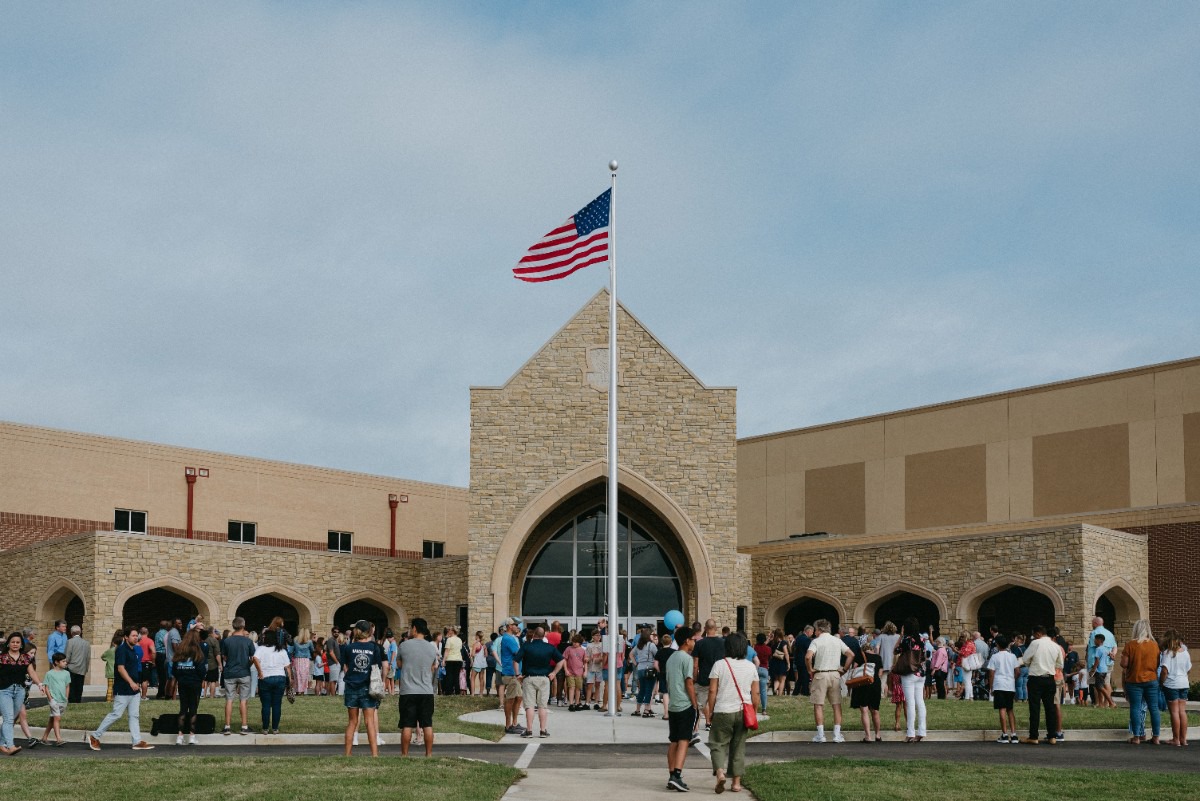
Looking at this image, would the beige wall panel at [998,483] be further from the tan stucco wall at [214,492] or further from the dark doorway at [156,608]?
the dark doorway at [156,608]

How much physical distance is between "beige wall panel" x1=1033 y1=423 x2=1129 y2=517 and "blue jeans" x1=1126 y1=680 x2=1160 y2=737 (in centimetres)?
2382

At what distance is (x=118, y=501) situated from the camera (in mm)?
40750

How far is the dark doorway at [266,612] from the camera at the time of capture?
38.8 metres

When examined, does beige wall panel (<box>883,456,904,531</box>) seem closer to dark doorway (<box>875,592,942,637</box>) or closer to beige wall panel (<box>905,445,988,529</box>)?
beige wall panel (<box>905,445,988,529</box>)

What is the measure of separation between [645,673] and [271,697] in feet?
20.5

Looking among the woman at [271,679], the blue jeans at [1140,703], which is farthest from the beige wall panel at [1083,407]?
the woman at [271,679]

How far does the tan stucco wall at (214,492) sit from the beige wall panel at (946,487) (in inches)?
637

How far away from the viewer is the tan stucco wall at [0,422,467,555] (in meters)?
39.1

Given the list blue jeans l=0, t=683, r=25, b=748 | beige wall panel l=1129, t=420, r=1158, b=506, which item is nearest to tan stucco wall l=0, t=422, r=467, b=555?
beige wall panel l=1129, t=420, r=1158, b=506

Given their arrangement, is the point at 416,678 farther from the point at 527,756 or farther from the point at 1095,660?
the point at 1095,660

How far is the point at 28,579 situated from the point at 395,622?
9654 millimetres

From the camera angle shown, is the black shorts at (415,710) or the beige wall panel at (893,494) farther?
the beige wall panel at (893,494)

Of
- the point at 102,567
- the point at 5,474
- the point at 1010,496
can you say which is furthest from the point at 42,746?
the point at 1010,496

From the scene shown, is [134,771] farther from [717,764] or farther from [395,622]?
[395,622]
